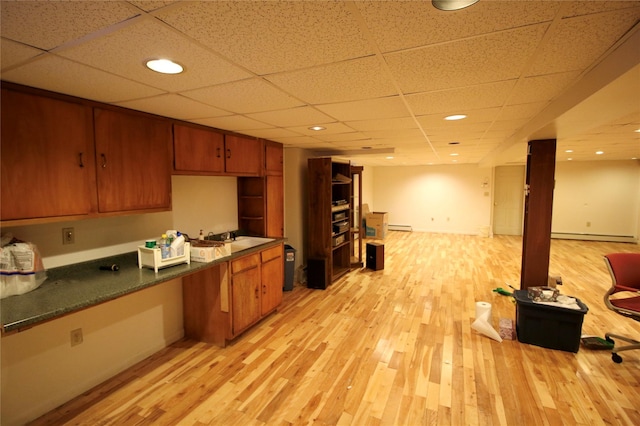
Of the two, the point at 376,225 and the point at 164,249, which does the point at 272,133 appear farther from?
the point at 376,225

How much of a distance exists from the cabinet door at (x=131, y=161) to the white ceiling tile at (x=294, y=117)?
2.66ft

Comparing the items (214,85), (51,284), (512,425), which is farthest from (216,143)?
(512,425)

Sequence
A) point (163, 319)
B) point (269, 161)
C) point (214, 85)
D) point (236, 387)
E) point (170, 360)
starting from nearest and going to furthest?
point (214, 85)
point (236, 387)
point (170, 360)
point (163, 319)
point (269, 161)

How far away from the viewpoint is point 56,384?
Answer: 2.13 metres

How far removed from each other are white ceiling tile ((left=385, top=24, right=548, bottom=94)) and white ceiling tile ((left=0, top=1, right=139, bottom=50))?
A: 1082 mm

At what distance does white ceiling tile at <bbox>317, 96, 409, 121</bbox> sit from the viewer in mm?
2105

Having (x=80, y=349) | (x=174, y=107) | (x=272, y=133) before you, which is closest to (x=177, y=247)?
(x=80, y=349)

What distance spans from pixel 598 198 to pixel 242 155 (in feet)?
29.4

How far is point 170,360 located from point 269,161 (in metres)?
2.46

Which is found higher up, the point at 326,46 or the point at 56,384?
the point at 326,46

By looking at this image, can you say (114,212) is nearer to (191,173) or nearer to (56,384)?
(191,173)

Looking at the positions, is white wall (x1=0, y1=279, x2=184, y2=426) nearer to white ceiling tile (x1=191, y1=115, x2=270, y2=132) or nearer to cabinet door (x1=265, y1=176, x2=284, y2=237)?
cabinet door (x1=265, y1=176, x2=284, y2=237)

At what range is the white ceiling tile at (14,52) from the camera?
3.97 feet

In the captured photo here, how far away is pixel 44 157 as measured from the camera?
1.80 meters
